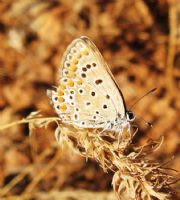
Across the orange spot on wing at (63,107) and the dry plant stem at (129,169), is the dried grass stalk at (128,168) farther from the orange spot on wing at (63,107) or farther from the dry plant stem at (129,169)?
the orange spot on wing at (63,107)

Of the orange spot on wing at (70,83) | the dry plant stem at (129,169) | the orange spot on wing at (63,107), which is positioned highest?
the orange spot on wing at (70,83)

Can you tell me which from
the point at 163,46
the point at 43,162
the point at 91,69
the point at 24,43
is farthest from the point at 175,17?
the point at 91,69

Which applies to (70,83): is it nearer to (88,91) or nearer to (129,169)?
(88,91)

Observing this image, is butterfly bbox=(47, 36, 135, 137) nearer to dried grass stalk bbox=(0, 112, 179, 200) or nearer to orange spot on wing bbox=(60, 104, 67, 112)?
orange spot on wing bbox=(60, 104, 67, 112)

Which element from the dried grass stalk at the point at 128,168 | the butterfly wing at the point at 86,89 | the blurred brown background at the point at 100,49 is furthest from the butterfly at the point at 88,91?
the blurred brown background at the point at 100,49

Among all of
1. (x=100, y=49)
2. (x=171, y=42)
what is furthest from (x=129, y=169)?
(x=100, y=49)

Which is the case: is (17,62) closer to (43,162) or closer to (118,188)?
(43,162)

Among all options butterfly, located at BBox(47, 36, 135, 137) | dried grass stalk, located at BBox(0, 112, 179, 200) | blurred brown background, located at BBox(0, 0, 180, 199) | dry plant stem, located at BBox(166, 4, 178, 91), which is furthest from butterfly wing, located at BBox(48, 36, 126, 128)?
dry plant stem, located at BBox(166, 4, 178, 91)
